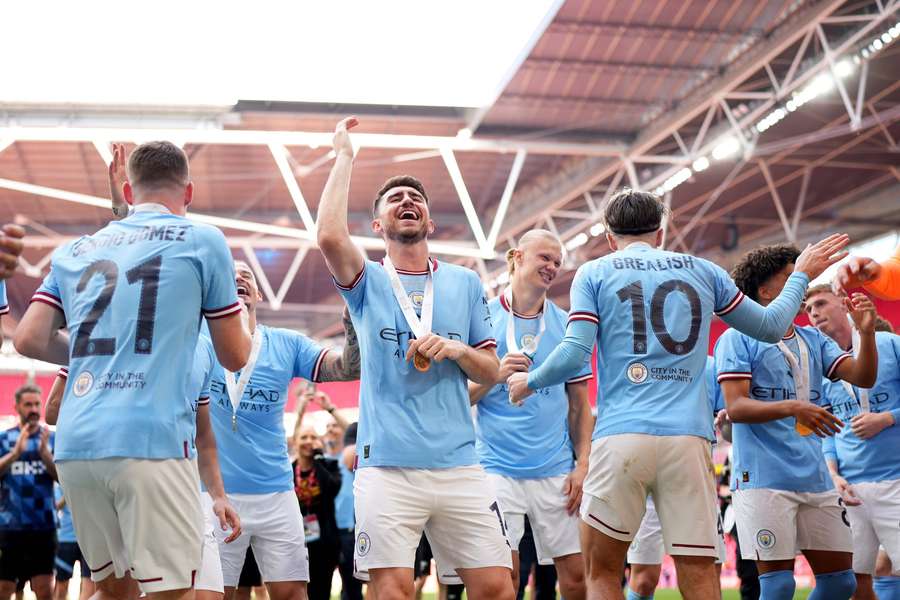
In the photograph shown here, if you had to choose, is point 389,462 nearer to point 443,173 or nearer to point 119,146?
point 119,146

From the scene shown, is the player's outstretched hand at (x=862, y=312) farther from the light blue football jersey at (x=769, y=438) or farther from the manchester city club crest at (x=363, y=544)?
the manchester city club crest at (x=363, y=544)

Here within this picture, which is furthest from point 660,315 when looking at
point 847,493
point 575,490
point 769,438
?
point 847,493

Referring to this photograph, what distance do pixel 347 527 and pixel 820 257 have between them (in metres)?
7.98

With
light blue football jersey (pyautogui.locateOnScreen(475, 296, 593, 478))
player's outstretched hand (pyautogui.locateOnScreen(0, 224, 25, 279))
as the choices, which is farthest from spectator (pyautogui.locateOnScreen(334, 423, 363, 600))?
player's outstretched hand (pyautogui.locateOnScreen(0, 224, 25, 279))

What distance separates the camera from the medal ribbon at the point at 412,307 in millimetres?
4535

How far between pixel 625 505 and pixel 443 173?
17.5 meters

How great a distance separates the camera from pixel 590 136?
61.7ft

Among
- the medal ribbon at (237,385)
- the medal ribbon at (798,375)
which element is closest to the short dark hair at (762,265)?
the medal ribbon at (798,375)

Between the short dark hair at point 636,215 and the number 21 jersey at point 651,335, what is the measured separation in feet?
0.66

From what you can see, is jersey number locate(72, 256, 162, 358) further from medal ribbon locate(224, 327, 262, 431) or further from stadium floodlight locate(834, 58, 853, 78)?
stadium floodlight locate(834, 58, 853, 78)

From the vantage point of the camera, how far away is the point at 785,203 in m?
24.4

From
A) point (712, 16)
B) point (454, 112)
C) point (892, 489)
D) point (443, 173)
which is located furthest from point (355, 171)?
point (892, 489)

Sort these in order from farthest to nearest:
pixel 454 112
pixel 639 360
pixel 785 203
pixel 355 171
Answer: pixel 785 203
pixel 355 171
pixel 454 112
pixel 639 360

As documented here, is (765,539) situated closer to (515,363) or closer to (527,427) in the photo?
(527,427)
